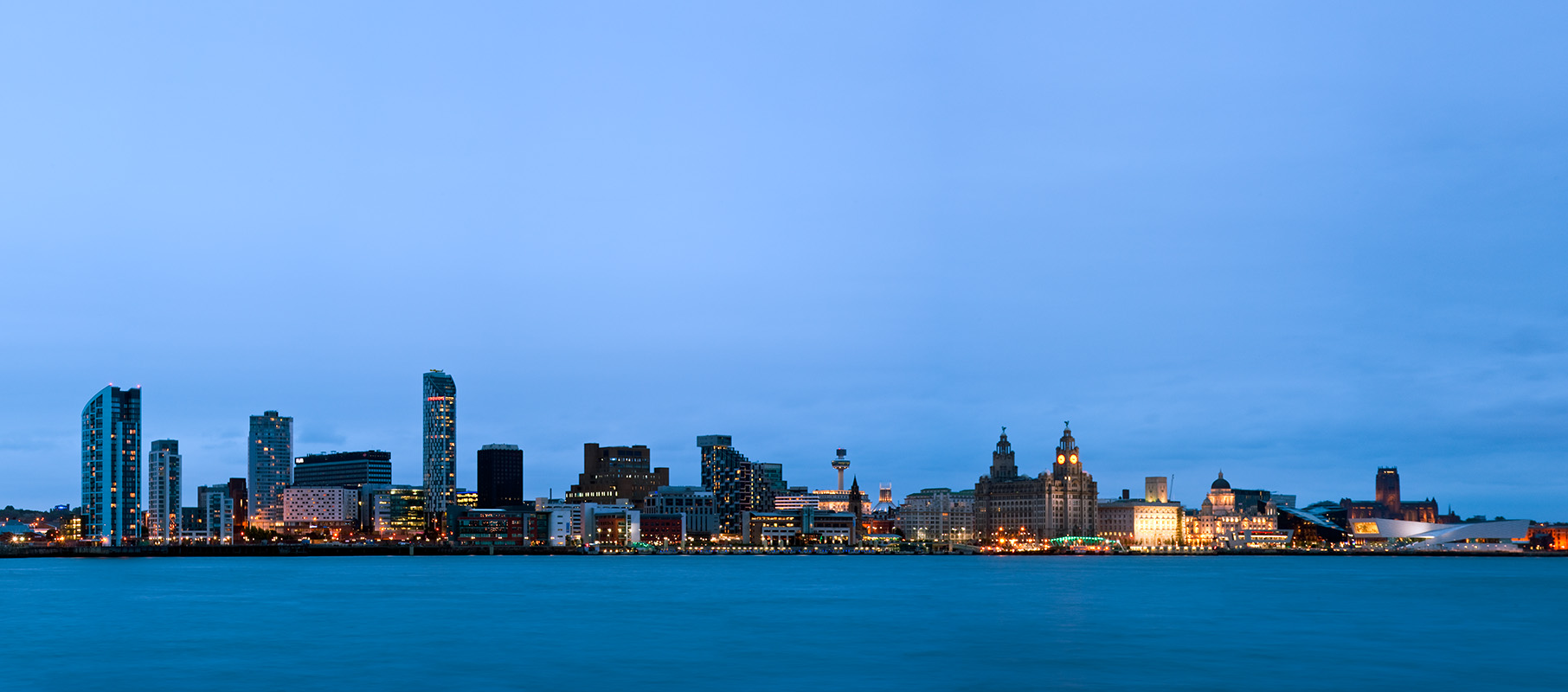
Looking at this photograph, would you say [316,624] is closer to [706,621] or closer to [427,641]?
[427,641]

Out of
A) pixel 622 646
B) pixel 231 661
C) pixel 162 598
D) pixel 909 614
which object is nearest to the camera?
pixel 231 661

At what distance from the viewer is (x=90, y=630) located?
7500 cm

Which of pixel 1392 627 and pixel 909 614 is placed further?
pixel 909 614

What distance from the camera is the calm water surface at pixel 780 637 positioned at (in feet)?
178

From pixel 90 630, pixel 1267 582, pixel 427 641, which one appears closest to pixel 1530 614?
pixel 1267 582

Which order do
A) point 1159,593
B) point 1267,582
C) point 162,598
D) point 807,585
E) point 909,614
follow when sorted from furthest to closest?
point 1267,582 < point 807,585 < point 1159,593 < point 162,598 < point 909,614

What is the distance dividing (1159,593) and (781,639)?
52.7 meters

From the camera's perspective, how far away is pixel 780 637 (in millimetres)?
71750


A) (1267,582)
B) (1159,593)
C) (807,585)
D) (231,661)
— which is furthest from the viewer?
(1267,582)

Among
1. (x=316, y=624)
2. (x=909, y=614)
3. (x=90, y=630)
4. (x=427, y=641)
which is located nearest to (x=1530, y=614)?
(x=909, y=614)

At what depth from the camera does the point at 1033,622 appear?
79500mm

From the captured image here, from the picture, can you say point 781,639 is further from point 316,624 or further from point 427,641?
point 316,624

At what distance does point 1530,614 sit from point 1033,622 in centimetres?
3535

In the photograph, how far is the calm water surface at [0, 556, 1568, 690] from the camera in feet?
178
